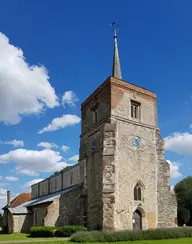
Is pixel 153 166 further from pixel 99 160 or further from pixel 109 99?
pixel 109 99

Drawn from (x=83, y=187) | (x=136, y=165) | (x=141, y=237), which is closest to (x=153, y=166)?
(x=136, y=165)

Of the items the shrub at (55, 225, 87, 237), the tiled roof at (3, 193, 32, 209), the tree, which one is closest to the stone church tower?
the shrub at (55, 225, 87, 237)

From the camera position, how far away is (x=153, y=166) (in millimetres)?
29844

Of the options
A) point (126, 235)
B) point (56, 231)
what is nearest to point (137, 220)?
point (56, 231)

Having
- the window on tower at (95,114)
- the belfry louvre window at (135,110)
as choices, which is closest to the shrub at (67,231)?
the window on tower at (95,114)

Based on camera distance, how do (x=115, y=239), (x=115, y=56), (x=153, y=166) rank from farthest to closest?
(x=115, y=56) → (x=153, y=166) → (x=115, y=239)

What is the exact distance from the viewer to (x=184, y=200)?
55.5 m

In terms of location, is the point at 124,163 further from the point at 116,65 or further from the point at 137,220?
the point at 116,65

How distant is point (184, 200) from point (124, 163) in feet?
108

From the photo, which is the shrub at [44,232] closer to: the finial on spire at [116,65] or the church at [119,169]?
the church at [119,169]

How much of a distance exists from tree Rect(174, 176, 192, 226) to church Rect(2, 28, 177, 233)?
24.2 m

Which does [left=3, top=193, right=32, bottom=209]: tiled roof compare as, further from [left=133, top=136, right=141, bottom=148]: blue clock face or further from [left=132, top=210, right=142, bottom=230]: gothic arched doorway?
[left=133, top=136, right=141, bottom=148]: blue clock face

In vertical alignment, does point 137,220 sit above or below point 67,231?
above

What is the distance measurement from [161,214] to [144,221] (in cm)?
224
